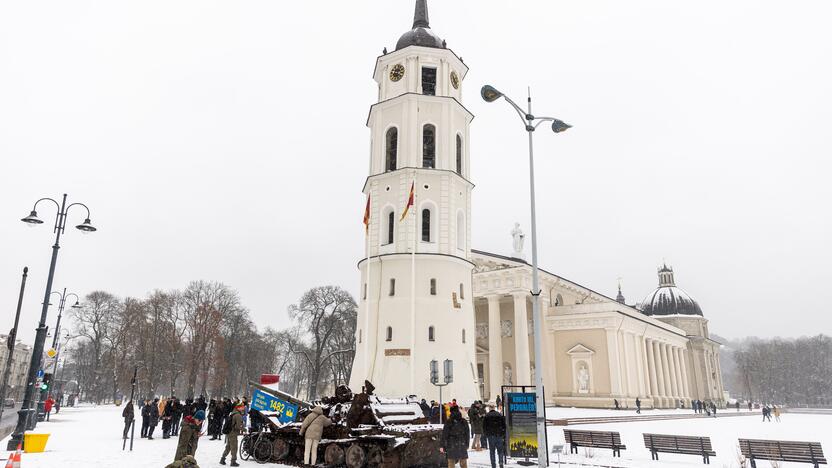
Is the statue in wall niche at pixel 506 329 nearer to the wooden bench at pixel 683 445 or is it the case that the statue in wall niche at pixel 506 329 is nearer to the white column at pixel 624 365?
the white column at pixel 624 365

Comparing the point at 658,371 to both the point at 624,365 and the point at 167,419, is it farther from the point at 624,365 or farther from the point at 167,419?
the point at 167,419

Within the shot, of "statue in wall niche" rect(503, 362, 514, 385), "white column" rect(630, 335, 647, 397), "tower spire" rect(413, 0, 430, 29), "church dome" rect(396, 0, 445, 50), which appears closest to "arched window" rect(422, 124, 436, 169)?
"church dome" rect(396, 0, 445, 50)

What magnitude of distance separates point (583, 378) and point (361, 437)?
43.0 meters

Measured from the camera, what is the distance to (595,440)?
59.5 feet

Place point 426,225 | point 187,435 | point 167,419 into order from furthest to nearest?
1. point 426,225
2. point 167,419
3. point 187,435

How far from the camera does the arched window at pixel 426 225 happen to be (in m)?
32.5

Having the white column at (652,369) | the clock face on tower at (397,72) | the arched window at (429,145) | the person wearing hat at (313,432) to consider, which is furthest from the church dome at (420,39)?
the white column at (652,369)

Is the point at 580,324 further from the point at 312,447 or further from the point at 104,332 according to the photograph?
the point at 104,332

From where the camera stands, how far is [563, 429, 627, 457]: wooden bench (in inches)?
687

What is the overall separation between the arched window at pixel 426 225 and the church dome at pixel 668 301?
79.0 meters

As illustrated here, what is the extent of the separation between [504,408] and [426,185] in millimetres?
19748

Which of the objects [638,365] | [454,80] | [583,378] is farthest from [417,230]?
[638,365]

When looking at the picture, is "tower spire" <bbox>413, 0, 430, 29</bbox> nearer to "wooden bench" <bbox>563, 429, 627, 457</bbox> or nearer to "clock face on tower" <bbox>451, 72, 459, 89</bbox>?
"clock face on tower" <bbox>451, 72, 459, 89</bbox>

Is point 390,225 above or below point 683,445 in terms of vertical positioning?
above
